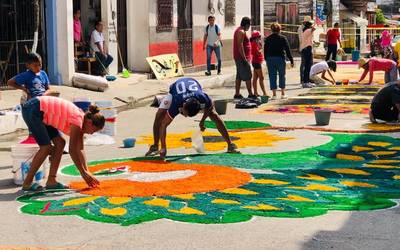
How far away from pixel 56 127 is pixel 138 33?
16.3 meters

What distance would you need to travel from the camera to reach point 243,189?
8.98m

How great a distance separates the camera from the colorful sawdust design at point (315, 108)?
17.2 meters

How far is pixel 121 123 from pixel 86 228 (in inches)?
339

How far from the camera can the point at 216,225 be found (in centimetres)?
745

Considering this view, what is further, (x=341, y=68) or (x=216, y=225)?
(x=341, y=68)

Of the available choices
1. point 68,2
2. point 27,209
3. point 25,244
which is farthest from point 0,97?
point 25,244

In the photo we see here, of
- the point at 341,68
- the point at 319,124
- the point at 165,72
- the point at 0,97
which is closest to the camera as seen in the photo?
the point at 319,124

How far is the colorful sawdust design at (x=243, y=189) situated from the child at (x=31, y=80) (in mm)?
1142

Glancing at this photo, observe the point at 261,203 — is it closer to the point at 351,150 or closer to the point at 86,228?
the point at 86,228

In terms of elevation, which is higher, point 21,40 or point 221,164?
point 21,40

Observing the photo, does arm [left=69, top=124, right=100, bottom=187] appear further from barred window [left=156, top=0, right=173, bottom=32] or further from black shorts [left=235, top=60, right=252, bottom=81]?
barred window [left=156, top=0, right=173, bottom=32]

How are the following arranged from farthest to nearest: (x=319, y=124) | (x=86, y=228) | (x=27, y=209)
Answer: (x=319, y=124)
(x=27, y=209)
(x=86, y=228)

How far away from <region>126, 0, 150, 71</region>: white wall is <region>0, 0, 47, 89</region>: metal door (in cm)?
559

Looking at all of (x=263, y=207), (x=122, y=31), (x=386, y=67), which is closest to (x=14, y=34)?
(x=122, y=31)
